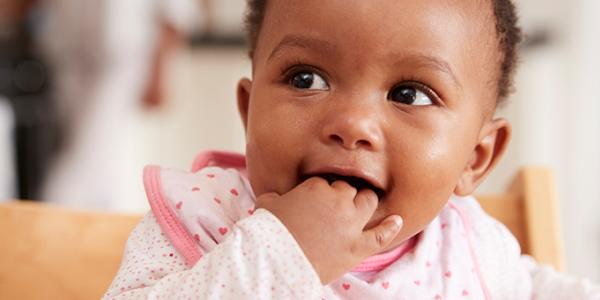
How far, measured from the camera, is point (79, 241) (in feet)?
3.30

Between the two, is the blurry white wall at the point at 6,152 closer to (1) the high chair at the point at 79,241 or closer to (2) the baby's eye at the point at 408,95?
(1) the high chair at the point at 79,241

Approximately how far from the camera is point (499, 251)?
35.5 inches

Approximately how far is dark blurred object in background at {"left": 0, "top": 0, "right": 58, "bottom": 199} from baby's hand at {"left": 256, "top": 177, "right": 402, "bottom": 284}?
214 centimetres

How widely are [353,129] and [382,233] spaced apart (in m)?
0.09

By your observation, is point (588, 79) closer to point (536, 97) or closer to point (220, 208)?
point (536, 97)

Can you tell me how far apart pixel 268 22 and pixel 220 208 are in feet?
0.59

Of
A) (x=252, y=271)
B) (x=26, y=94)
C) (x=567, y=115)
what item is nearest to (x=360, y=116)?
(x=252, y=271)

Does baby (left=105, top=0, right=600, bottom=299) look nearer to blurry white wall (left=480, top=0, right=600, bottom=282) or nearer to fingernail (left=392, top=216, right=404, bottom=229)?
fingernail (left=392, top=216, right=404, bottom=229)

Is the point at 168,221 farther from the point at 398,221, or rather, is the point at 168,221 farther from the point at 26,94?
the point at 26,94

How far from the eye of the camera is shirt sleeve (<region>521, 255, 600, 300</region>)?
86cm

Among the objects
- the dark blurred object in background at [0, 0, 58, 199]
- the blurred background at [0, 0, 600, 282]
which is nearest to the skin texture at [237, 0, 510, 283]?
the blurred background at [0, 0, 600, 282]

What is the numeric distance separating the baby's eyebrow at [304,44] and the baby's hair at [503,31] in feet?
0.25

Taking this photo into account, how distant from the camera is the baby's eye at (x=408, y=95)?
0.72 meters

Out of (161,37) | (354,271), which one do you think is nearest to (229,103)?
(161,37)
